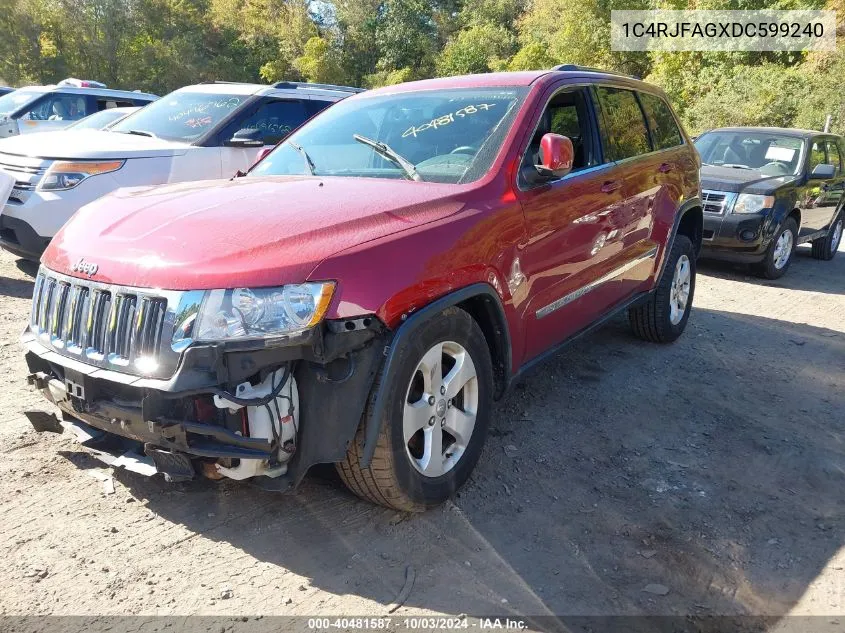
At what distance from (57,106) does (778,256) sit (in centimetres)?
1141

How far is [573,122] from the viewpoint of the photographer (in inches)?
156

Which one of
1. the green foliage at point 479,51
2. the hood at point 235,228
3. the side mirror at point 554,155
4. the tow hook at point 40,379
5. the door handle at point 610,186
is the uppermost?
the green foliage at point 479,51

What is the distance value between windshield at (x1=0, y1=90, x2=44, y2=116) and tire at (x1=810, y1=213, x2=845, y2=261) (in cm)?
1257

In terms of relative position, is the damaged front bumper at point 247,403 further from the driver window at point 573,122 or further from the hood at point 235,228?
the driver window at point 573,122

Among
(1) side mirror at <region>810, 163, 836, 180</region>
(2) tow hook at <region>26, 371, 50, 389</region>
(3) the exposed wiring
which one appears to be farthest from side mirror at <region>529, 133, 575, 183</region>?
(1) side mirror at <region>810, 163, 836, 180</region>

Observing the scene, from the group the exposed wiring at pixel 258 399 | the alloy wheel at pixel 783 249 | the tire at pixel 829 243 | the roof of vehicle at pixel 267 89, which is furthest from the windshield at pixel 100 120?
the tire at pixel 829 243

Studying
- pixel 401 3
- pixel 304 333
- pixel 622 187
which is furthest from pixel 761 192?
pixel 401 3

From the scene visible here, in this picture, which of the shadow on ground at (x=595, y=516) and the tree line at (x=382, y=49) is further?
the tree line at (x=382, y=49)

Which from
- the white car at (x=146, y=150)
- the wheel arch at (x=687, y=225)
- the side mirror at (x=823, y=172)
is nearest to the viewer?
the wheel arch at (x=687, y=225)

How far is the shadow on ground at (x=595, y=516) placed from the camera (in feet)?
8.25

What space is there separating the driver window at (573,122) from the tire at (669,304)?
4.74 ft

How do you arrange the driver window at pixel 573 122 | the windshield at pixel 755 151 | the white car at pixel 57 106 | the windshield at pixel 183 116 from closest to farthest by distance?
the driver window at pixel 573 122, the windshield at pixel 183 116, the windshield at pixel 755 151, the white car at pixel 57 106

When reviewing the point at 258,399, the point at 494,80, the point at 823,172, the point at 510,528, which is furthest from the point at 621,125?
the point at 823,172

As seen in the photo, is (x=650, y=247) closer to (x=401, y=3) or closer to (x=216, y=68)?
(x=216, y=68)
